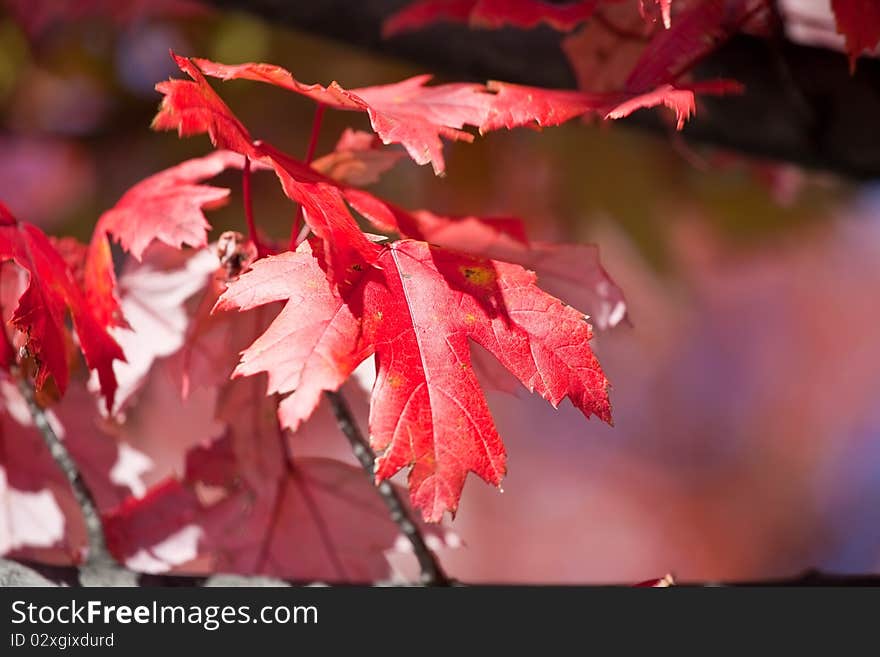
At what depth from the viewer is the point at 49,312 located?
1.20ft

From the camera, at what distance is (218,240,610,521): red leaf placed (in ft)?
1.03

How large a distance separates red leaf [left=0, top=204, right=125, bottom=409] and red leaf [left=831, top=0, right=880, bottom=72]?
0.36 meters

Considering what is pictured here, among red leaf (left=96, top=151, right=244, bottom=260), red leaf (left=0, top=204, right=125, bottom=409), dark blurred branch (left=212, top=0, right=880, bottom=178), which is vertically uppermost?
dark blurred branch (left=212, top=0, right=880, bottom=178)

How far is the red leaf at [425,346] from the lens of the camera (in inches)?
12.4

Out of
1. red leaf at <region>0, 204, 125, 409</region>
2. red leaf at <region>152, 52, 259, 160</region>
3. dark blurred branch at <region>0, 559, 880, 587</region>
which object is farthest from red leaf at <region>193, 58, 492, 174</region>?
dark blurred branch at <region>0, 559, 880, 587</region>

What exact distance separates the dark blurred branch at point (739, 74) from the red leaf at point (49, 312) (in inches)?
11.6

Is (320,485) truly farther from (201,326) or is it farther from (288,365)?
(288,365)

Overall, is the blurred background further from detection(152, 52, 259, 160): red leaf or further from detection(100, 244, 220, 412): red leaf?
detection(152, 52, 259, 160): red leaf

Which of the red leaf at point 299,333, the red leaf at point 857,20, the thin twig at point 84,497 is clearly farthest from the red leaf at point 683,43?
the thin twig at point 84,497

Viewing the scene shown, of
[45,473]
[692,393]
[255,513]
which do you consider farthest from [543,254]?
[692,393]

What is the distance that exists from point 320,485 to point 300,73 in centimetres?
85

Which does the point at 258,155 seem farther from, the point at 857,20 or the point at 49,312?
the point at 857,20

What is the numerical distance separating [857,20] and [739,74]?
0.17 metres

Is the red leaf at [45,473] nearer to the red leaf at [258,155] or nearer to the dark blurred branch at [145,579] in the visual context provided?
the dark blurred branch at [145,579]
